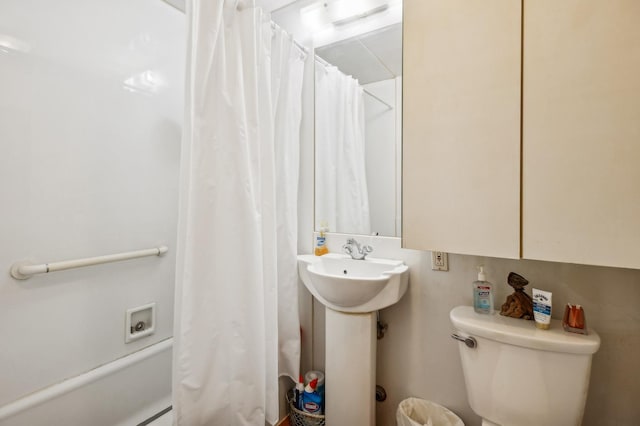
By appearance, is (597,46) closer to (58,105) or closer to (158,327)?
(58,105)

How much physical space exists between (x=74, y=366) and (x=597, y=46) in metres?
2.24

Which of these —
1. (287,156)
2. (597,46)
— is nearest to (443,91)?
(597,46)

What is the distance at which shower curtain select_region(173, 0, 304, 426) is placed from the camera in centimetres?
112

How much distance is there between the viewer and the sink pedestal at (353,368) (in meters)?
1.32

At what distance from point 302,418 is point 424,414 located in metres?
0.61

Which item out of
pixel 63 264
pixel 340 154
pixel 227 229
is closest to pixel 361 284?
pixel 227 229

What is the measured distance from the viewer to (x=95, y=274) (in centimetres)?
136

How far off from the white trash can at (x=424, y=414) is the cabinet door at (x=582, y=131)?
799 mm

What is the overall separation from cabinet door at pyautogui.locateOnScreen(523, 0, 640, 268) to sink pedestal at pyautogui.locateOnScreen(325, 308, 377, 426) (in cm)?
73

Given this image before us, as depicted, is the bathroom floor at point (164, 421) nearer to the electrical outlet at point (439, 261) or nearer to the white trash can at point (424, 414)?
the white trash can at point (424, 414)

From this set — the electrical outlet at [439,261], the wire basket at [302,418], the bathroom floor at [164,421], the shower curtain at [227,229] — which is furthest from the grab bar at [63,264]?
the electrical outlet at [439,261]

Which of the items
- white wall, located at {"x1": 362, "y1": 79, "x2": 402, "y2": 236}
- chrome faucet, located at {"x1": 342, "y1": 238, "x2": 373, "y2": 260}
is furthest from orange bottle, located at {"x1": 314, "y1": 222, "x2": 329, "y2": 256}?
white wall, located at {"x1": 362, "y1": 79, "x2": 402, "y2": 236}

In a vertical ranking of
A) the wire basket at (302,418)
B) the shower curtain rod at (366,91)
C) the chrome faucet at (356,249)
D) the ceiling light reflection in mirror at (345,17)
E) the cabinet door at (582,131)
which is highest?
the ceiling light reflection in mirror at (345,17)

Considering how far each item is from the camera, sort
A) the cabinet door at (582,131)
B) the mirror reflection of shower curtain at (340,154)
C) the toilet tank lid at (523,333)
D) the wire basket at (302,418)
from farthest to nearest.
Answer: the mirror reflection of shower curtain at (340,154) → the wire basket at (302,418) → the toilet tank lid at (523,333) → the cabinet door at (582,131)
